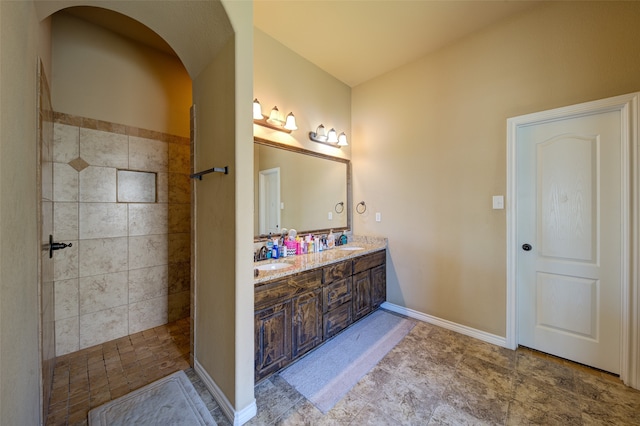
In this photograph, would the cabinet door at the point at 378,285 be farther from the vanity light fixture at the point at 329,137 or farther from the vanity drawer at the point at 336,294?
the vanity light fixture at the point at 329,137

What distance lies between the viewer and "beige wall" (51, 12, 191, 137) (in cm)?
215

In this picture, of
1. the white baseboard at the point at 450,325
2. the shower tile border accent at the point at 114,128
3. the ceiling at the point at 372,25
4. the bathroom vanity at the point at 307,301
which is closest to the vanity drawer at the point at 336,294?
the bathroom vanity at the point at 307,301

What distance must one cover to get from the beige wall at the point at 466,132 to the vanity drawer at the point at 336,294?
0.86 metres

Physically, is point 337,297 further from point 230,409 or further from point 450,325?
point 450,325

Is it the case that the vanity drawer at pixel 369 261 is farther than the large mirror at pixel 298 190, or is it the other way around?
the vanity drawer at pixel 369 261

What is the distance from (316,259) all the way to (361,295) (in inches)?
30.9

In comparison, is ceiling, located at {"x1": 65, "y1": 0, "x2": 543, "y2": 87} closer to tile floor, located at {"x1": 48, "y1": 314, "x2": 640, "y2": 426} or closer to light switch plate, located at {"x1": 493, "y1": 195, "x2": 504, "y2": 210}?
light switch plate, located at {"x1": 493, "y1": 195, "x2": 504, "y2": 210}

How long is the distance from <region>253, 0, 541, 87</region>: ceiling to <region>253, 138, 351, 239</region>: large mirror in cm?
107

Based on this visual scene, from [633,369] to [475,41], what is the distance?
2937 millimetres

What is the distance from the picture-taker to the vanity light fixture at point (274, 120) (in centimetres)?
231

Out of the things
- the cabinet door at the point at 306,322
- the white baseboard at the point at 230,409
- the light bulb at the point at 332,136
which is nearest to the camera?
the white baseboard at the point at 230,409

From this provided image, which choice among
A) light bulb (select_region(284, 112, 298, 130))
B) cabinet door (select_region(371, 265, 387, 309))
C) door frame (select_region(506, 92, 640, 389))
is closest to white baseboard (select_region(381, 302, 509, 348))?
cabinet door (select_region(371, 265, 387, 309))

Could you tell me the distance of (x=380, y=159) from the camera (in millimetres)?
3154

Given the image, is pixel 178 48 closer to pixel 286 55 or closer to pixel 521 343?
pixel 286 55
